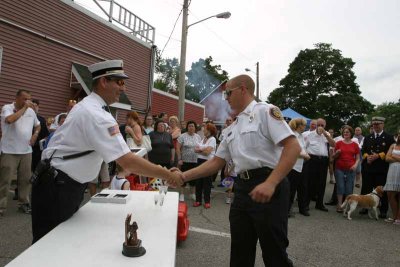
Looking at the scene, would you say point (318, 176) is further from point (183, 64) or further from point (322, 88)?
point (322, 88)

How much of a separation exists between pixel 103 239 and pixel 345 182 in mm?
6710

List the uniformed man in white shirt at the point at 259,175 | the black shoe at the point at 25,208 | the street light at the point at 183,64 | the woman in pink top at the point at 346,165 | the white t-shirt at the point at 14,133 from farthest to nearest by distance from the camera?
the street light at the point at 183,64 → the woman in pink top at the point at 346,165 → the black shoe at the point at 25,208 → the white t-shirt at the point at 14,133 → the uniformed man in white shirt at the point at 259,175

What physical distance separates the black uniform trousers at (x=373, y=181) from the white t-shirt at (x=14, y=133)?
22.0ft

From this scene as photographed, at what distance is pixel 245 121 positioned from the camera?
2734 mm

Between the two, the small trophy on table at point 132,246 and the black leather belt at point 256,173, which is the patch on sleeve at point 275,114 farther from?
the small trophy on table at point 132,246

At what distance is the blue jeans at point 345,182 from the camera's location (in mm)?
7457

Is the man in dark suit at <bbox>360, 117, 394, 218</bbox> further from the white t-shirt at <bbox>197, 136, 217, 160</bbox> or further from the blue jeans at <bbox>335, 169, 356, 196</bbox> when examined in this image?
the white t-shirt at <bbox>197, 136, 217, 160</bbox>

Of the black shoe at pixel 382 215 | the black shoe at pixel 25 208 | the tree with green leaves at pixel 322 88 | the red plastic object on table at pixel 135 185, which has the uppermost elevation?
the tree with green leaves at pixel 322 88

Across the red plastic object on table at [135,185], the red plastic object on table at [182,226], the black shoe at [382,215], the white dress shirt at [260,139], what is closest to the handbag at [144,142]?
the red plastic object on table at [135,185]

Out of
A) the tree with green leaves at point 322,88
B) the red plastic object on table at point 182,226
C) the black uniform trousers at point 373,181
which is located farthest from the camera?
the tree with green leaves at point 322,88

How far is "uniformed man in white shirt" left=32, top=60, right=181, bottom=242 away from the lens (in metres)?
Answer: 2.20

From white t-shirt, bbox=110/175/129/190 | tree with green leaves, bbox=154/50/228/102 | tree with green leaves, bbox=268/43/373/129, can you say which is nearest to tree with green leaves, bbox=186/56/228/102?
tree with green leaves, bbox=154/50/228/102

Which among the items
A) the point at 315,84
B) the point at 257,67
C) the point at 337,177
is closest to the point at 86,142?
the point at 337,177

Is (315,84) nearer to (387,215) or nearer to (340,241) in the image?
(387,215)
